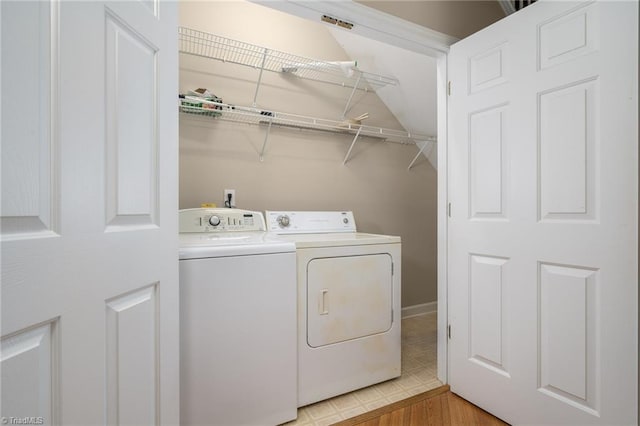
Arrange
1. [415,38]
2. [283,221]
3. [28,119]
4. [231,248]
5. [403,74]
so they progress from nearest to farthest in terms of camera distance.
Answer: [28,119] → [231,248] → [415,38] → [283,221] → [403,74]

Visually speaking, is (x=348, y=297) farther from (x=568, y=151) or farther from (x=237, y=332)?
(x=568, y=151)

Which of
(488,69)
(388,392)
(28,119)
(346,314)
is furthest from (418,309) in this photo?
(28,119)

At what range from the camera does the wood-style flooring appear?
1.44m

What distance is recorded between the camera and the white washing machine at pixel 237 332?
1214 mm

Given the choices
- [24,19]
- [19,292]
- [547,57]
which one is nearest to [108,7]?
[24,19]

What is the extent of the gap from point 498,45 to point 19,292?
1924 mm

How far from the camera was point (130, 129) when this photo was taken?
0.79m

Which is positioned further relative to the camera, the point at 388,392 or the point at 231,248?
the point at 388,392

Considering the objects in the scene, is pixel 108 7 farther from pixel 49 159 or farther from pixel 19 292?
pixel 19 292

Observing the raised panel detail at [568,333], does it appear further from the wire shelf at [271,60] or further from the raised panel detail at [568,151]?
the wire shelf at [271,60]

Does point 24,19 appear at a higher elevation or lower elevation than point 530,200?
higher

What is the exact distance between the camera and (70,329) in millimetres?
631

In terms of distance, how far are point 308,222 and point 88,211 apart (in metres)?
1.53

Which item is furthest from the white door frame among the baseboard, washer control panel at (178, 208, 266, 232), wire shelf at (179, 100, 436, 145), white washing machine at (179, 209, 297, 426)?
washer control panel at (178, 208, 266, 232)
